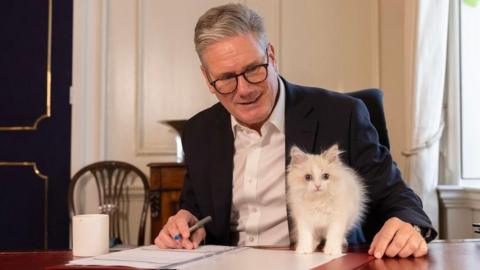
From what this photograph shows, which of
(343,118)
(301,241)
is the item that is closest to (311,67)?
(343,118)

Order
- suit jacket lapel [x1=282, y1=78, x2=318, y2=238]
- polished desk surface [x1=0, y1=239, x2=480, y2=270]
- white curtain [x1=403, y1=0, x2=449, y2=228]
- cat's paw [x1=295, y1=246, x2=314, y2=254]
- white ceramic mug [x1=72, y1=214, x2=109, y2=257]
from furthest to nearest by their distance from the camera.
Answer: white curtain [x1=403, y1=0, x2=449, y2=228], suit jacket lapel [x1=282, y1=78, x2=318, y2=238], white ceramic mug [x1=72, y1=214, x2=109, y2=257], cat's paw [x1=295, y1=246, x2=314, y2=254], polished desk surface [x1=0, y1=239, x2=480, y2=270]

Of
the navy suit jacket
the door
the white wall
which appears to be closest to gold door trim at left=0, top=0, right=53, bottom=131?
the door

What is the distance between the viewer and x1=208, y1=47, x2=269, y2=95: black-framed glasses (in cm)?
144

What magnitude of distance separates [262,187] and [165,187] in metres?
1.43

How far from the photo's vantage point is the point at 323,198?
1.05m

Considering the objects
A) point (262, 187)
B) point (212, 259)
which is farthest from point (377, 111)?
point (212, 259)

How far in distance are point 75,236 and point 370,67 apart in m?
2.56

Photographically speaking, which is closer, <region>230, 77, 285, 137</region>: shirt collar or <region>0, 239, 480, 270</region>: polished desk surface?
<region>0, 239, 480, 270</region>: polished desk surface

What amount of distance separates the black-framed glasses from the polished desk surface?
0.54 metres

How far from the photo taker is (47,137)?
338 centimetres

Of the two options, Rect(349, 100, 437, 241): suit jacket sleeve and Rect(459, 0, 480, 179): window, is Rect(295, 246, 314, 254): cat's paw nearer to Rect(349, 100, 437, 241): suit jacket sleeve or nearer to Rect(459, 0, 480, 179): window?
Rect(349, 100, 437, 241): suit jacket sleeve

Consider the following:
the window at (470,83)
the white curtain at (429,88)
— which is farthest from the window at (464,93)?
the white curtain at (429,88)

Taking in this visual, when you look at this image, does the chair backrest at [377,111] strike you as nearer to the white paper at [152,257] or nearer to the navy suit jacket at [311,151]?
the navy suit jacket at [311,151]

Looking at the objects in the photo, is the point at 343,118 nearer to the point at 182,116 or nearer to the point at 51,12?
the point at 182,116
